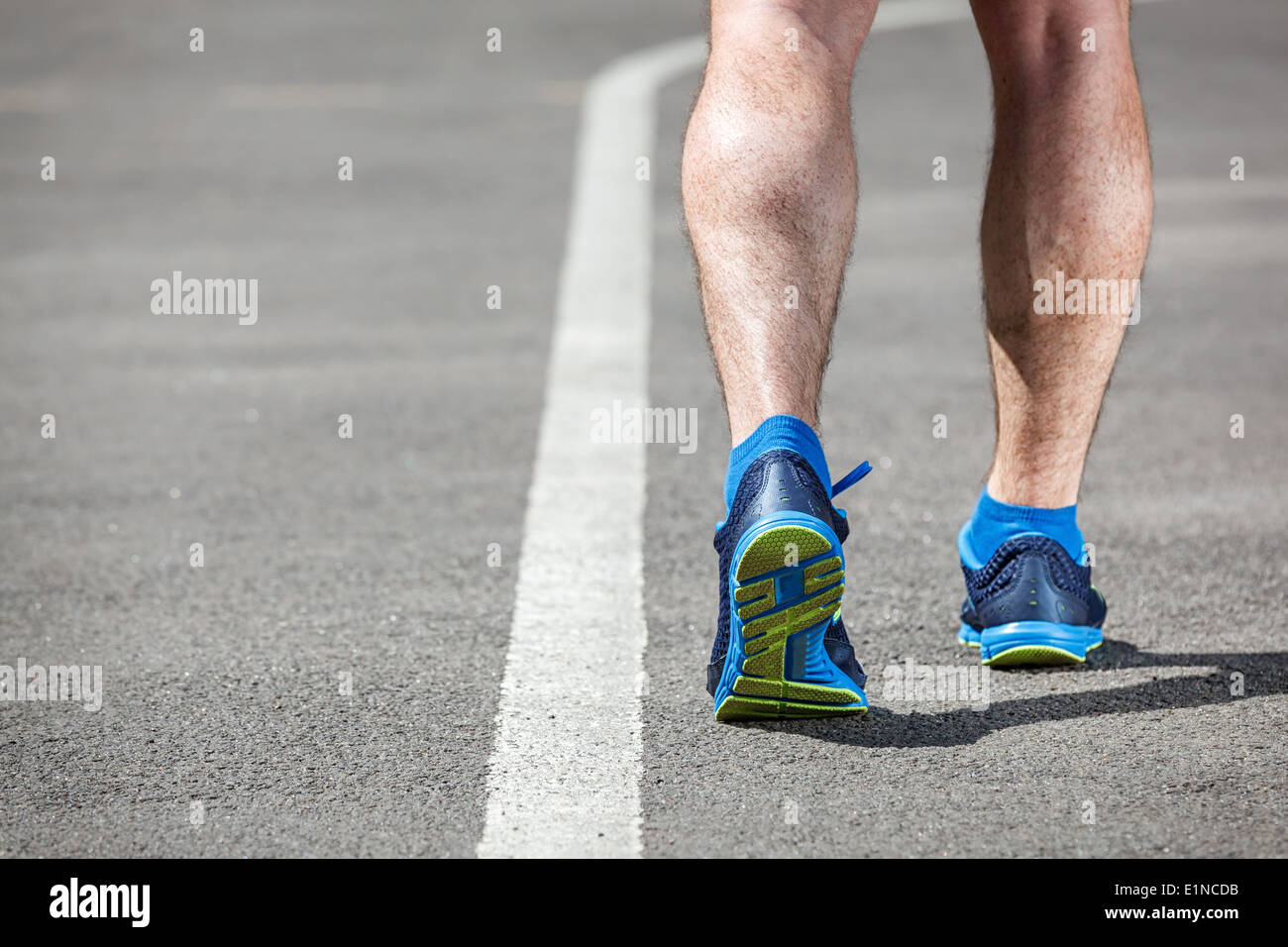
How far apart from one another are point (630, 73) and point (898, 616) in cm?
803

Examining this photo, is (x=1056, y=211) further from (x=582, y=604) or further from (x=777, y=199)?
(x=582, y=604)

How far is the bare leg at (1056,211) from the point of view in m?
2.83

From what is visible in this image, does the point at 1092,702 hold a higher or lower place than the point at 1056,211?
lower

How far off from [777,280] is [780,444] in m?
0.26

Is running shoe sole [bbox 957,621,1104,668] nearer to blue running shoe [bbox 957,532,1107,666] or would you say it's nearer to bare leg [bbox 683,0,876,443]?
blue running shoe [bbox 957,532,1107,666]

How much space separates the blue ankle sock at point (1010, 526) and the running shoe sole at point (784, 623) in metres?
0.53

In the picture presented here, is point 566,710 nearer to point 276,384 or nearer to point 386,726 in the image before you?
point 386,726

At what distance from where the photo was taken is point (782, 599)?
2.40 m

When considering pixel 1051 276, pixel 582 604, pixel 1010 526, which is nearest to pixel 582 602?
pixel 582 604

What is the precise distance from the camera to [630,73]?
1062 cm

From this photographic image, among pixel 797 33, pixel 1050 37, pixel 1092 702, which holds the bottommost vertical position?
pixel 1092 702

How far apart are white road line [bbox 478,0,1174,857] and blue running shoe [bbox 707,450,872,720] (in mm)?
216

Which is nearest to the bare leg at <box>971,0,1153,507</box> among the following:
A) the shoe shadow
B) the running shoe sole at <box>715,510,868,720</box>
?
the shoe shadow

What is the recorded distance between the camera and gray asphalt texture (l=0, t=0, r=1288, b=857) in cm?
235
